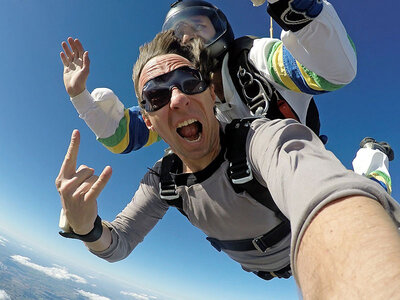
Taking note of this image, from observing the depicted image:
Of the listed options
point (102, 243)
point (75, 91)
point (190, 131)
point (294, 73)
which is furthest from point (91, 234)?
point (294, 73)

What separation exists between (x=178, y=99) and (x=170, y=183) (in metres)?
0.52

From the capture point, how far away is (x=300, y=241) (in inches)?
20.2

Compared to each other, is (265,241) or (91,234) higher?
(265,241)

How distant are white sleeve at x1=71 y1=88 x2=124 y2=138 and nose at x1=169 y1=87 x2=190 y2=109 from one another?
3.30 feet

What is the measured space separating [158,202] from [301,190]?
1421 millimetres

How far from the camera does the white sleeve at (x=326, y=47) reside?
44.1 inches

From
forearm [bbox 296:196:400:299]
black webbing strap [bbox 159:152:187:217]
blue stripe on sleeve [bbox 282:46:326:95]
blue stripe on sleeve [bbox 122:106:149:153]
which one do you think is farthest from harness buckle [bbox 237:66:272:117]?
forearm [bbox 296:196:400:299]

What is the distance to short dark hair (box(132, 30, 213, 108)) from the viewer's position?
1707 millimetres

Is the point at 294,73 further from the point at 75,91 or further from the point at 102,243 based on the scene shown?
the point at 75,91

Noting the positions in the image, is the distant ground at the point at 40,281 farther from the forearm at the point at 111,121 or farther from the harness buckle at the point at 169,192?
the harness buckle at the point at 169,192

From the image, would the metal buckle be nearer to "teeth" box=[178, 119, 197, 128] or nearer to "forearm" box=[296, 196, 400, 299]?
"teeth" box=[178, 119, 197, 128]

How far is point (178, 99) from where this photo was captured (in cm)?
144

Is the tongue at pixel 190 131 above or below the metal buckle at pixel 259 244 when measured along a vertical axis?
above

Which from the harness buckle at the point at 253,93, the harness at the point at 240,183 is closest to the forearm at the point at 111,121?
the harness at the point at 240,183
